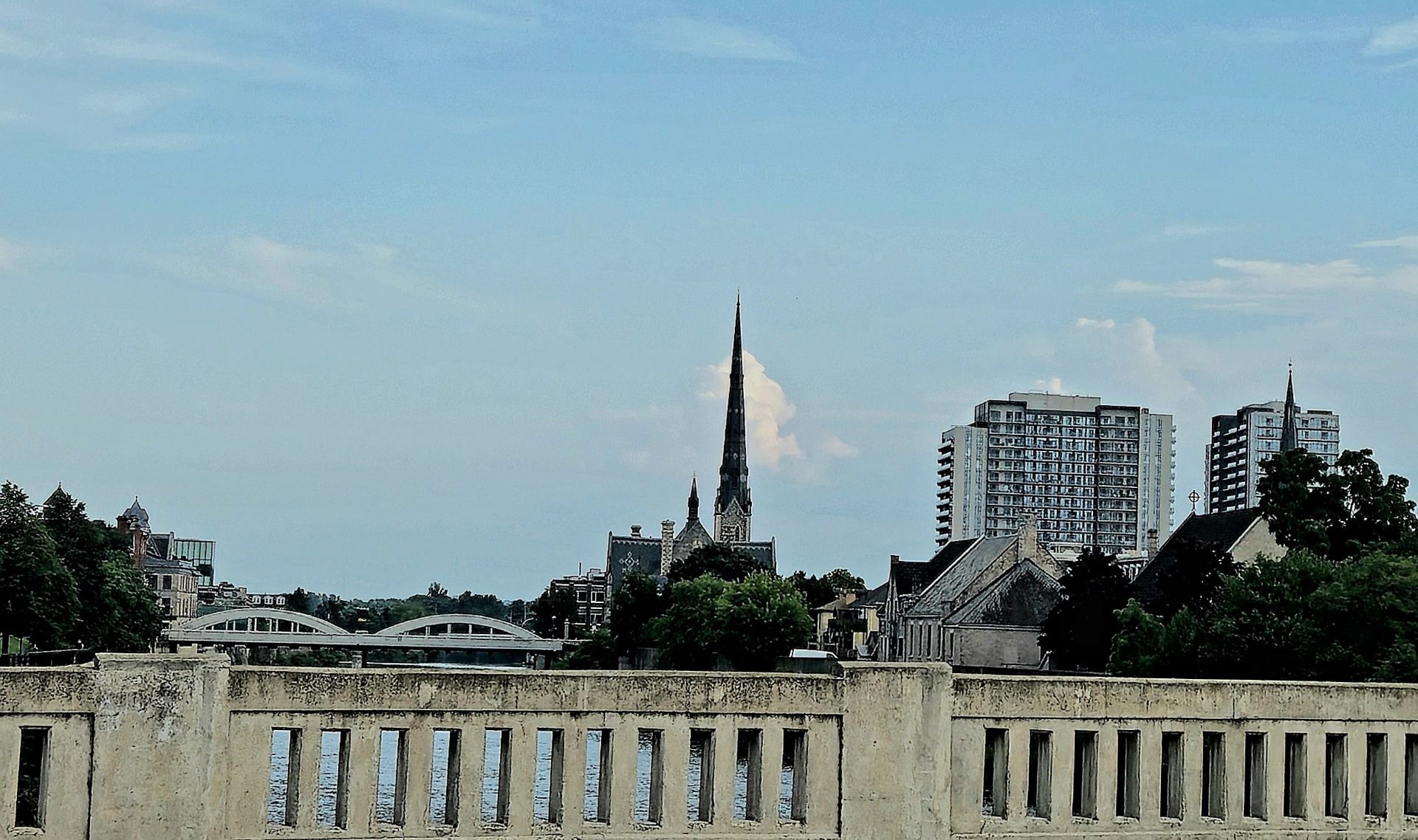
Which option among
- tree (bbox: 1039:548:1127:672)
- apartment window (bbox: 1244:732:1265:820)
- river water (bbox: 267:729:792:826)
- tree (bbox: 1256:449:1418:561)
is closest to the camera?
apartment window (bbox: 1244:732:1265:820)

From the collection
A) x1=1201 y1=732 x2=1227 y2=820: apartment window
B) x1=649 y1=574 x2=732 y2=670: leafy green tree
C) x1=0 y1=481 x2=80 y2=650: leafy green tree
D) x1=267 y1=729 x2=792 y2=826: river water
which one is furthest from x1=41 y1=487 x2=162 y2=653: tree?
x1=1201 y1=732 x2=1227 y2=820: apartment window

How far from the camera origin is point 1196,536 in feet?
328

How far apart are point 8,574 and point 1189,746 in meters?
71.8

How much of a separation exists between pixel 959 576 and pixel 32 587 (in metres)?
65.0

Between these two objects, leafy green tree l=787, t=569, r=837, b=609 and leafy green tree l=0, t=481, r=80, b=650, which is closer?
leafy green tree l=0, t=481, r=80, b=650

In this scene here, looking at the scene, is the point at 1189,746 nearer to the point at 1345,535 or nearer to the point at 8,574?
the point at 1345,535

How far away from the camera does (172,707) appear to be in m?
24.5

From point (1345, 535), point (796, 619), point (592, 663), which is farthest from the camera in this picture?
point (592, 663)

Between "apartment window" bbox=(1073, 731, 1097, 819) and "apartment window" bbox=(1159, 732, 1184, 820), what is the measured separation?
1.24 meters

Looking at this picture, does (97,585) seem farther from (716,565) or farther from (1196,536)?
(716,565)

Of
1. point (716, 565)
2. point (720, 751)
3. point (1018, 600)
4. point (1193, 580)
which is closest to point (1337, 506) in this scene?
point (1193, 580)

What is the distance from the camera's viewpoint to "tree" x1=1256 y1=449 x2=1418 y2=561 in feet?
237

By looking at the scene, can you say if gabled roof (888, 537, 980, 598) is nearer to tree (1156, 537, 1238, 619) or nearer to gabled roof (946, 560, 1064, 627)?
gabled roof (946, 560, 1064, 627)

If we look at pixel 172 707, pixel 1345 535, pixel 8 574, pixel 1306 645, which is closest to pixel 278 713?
pixel 172 707
